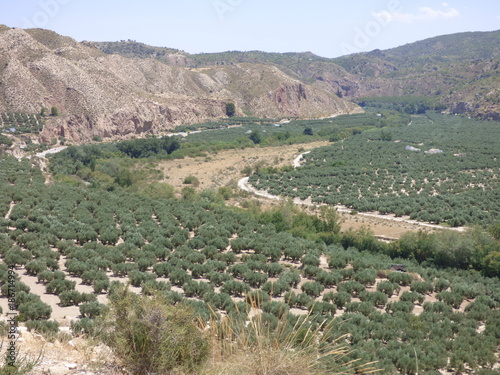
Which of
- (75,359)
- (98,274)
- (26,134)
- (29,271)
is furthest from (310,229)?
(26,134)

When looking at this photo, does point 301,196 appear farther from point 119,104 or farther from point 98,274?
point 119,104

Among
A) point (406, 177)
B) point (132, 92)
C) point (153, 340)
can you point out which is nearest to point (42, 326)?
point (153, 340)

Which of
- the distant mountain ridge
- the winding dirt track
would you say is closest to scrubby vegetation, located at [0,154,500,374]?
the winding dirt track

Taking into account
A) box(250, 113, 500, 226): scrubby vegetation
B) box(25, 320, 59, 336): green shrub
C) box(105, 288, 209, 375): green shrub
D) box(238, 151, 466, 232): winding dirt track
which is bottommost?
box(238, 151, 466, 232): winding dirt track

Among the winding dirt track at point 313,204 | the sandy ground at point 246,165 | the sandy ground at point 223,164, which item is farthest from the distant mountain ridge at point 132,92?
the winding dirt track at point 313,204

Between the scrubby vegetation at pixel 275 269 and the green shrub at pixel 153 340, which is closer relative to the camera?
the green shrub at pixel 153 340

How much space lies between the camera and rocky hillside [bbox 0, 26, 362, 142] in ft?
247

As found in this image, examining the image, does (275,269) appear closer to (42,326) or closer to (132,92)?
(42,326)

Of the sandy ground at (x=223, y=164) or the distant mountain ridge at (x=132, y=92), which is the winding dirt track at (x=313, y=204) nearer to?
the sandy ground at (x=223, y=164)

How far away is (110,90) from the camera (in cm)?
8662

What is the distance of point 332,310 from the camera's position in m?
19.7

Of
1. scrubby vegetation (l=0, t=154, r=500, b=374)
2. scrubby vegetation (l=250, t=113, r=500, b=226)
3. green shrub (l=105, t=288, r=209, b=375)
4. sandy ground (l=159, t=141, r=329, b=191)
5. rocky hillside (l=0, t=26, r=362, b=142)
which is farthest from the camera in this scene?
rocky hillside (l=0, t=26, r=362, b=142)

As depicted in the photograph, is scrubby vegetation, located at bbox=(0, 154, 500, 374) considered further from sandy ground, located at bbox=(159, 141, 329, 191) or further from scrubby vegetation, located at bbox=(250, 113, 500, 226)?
sandy ground, located at bbox=(159, 141, 329, 191)

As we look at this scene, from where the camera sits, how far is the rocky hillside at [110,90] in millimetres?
75188
